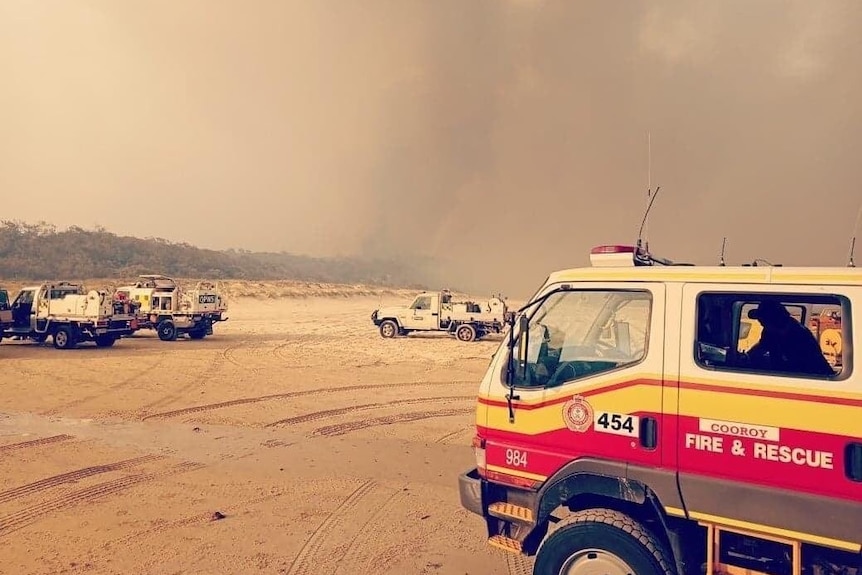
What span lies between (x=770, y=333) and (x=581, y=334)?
115cm

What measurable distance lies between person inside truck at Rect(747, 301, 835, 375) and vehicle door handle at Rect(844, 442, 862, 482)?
18.0 inches

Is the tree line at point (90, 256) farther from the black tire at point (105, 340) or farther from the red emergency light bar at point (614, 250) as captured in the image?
the red emergency light bar at point (614, 250)

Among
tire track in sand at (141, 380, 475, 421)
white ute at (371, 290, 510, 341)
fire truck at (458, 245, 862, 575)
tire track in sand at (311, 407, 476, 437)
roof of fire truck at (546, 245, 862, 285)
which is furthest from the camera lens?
white ute at (371, 290, 510, 341)

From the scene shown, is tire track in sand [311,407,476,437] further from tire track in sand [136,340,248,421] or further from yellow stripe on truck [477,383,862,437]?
yellow stripe on truck [477,383,862,437]

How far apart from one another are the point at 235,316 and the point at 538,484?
33.3m

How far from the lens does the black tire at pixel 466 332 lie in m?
22.8

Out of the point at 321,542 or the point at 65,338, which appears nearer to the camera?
the point at 321,542

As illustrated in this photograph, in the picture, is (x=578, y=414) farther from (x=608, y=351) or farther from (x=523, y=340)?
(x=523, y=340)

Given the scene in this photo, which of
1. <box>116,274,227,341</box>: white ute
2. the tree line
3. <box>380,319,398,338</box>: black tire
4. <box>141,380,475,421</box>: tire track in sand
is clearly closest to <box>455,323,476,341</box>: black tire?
<box>380,319,398,338</box>: black tire

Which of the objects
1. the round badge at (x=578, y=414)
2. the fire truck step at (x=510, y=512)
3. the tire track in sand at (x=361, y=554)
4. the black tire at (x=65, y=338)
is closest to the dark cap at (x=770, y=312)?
the round badge at (x=578, y=414)

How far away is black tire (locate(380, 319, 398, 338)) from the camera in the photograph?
2373 centimetres

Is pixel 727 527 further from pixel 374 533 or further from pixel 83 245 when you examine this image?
pixel 83 245

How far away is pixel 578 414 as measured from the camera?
3.72 metres

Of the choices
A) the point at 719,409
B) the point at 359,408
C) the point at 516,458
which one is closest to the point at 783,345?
the point at 719,409
